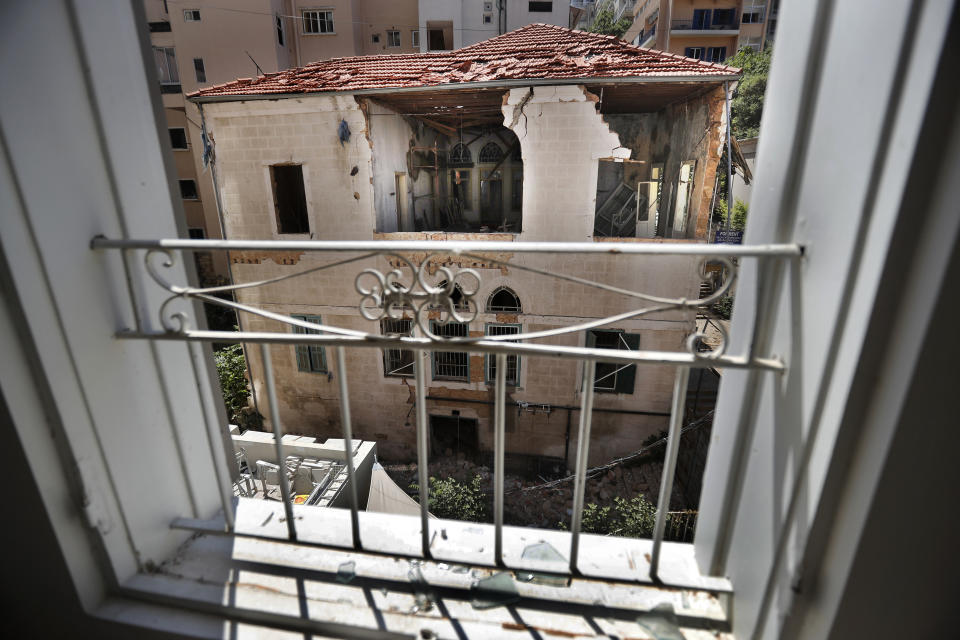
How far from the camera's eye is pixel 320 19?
43.2 feet

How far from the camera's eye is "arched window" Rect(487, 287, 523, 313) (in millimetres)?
7031

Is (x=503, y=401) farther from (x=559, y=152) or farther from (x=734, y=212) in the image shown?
(x=734, y=212)

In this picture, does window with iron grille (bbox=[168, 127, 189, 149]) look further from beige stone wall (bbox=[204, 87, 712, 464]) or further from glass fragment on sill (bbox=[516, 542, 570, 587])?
glass fragment on sill (bbox=[516, 542, 570, 587])

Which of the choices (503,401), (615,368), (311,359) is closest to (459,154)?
(311,359)

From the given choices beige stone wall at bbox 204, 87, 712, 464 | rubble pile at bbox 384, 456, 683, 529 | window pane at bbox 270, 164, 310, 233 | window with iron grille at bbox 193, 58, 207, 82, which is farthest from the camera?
window with iron grille at bbox 193, 58, 207, 82

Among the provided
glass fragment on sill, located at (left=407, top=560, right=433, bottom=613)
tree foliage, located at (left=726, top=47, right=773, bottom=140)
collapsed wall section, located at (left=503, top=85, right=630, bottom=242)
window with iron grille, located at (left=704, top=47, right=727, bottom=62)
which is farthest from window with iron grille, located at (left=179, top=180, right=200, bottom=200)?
window with iron grille, located at (left=704, top=47, right=727, bottom=62)

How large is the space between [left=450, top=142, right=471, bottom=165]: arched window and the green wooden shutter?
19.8 ft

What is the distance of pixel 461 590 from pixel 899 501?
91 centimetres

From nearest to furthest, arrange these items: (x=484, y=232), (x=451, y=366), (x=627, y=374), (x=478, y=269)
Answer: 1. (x=478, y=269)
2. (x=627, y=374)
3. (x=484, y=232)
4. (x=451, y=366)

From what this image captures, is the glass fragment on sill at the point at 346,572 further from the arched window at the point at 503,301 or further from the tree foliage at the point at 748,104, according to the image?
the tree foliage at the point at 748,104

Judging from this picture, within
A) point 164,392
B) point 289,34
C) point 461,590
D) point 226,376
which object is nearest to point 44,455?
point 164,392

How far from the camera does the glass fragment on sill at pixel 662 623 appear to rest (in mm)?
1004

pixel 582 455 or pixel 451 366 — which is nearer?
pixel 582 455

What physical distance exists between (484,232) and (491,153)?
3908mm
